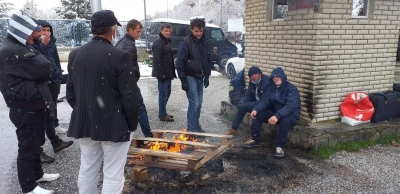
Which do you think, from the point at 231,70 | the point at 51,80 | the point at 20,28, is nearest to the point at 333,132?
the point at 20,28

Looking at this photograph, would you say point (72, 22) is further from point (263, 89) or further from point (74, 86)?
point (74, 86)

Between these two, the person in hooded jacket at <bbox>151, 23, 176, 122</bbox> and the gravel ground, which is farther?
the person in hooded jacket at <bbox>151, 23, 176, 122</bbox>

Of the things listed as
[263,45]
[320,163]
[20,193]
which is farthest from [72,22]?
[320,163]

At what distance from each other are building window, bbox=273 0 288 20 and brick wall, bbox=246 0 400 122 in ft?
0.29

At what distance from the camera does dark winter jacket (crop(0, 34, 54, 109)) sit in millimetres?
2893

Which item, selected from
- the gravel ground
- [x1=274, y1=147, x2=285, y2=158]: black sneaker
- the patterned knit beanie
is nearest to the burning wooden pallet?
the gravel ground

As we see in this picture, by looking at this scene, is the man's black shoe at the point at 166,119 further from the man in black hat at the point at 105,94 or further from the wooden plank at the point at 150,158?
the man in black hat at the point at 105,94

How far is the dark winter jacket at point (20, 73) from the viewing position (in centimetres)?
289

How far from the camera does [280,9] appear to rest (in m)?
5.22

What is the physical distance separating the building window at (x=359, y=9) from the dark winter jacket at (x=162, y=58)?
3.18 meters

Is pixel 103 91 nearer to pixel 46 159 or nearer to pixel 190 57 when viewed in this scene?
pixel 46 159

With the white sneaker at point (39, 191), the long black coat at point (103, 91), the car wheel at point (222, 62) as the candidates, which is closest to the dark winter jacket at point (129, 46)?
the long black coat at point (103, 91)

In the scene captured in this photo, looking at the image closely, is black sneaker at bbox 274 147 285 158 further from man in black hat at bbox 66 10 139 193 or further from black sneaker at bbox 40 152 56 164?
black sneaker at bbox 40 152 56 164

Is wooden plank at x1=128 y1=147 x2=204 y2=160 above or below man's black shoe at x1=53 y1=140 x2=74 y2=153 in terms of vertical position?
above
